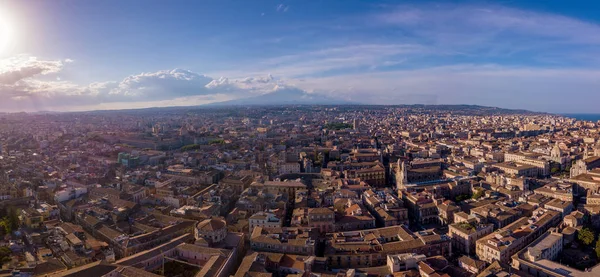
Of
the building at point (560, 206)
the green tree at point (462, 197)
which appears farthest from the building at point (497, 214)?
the green tree at point (462, 197)

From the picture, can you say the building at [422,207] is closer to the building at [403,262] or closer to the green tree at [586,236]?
the green tree at [586,236]

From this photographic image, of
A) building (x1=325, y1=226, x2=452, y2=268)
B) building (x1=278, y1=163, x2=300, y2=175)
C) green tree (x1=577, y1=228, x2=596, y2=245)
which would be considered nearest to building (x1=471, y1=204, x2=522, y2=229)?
green tree (x1=577, y1=228, x2=596, y2=245)

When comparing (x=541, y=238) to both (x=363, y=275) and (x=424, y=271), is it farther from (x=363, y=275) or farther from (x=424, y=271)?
(x=363, y=275)

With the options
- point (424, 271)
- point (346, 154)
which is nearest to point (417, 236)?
point (424, 271)

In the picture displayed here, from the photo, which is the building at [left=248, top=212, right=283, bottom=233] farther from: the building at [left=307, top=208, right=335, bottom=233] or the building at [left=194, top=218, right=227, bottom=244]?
the building at [left=194, top=218, right=227, bottom=244]

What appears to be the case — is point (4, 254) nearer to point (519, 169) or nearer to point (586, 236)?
point (586, 236)

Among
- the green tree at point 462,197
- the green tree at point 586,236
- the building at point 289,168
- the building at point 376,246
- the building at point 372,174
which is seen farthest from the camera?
the building at point 289,168

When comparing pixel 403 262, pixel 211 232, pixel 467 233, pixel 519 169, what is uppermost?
pixel 519 169

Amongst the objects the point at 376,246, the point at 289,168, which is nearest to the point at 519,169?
the point at 289,168
